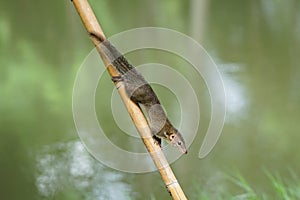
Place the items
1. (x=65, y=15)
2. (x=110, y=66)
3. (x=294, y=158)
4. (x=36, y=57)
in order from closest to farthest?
(x=110, y=66) → (x=294, y=158) → (x=36, y=57) → (x=65, y=15)

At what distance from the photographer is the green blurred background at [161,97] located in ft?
13.8

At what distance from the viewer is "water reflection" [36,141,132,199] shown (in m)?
4.08

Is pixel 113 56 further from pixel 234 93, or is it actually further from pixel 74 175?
pixel 234 93

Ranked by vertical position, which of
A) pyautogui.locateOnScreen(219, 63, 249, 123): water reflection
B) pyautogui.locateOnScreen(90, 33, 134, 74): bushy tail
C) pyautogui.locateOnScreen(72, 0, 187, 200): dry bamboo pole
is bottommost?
pyautogui.locateOnScreen(72, 0, 187, 200): dry bamboo pole

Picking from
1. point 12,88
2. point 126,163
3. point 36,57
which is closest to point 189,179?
point 126,163

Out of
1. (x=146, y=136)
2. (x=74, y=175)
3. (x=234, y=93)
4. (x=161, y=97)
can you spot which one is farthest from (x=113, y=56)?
(x=234, y=93)

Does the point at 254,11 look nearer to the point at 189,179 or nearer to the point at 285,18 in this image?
the point at 285,18

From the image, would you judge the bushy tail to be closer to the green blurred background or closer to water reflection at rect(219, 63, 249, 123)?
the green blurred background

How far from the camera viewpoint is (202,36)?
786 cm

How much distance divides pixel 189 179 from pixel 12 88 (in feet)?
8.62

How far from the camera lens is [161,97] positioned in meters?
5.38

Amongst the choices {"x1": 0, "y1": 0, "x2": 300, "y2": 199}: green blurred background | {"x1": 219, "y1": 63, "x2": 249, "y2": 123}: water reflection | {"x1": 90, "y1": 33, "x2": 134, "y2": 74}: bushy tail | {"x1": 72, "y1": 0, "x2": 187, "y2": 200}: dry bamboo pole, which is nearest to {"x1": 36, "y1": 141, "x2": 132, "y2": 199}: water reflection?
{"x1": 0, "y1": 0, "x2": 300, "y2": 199}: green blurred background

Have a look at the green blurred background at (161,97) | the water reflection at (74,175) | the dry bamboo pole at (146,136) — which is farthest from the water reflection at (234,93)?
the dry bamboo pole at (146,136)

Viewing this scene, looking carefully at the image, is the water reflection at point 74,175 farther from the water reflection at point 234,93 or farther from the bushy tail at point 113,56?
the bushy tail at point 113,56
